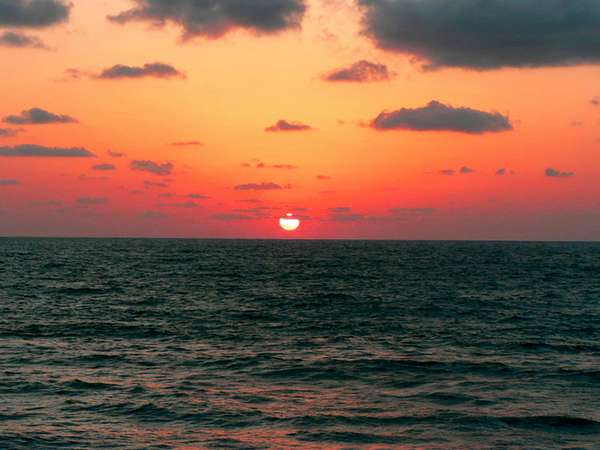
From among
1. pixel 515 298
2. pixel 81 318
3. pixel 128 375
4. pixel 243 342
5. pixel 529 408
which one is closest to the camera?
pixel 529 408

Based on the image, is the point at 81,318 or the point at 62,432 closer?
the point at 62,432

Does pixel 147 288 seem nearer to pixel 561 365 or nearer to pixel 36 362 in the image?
pixel 36 362

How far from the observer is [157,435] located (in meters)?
20.7

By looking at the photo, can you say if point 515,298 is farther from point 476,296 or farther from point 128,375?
point 128,375

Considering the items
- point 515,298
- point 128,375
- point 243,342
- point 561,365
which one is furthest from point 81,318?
point 515,298

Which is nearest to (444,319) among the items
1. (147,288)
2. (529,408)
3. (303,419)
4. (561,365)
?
(561,365)

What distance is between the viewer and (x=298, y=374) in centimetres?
2919

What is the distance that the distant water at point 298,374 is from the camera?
2099 centimetres

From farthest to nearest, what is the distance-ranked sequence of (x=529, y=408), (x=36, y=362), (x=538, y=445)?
(x=36, y=362)
(x=529, y=408)
(x=538, y=445)

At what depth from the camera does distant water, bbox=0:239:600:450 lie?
68.9ft

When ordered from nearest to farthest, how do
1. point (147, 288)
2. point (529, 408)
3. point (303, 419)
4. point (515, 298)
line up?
point (303, 419) < point (529, 408) < point (515, 298) < point (147, 288)

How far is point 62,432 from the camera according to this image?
68.1 ft

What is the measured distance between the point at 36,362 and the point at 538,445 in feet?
74.5

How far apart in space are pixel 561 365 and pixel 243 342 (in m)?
16.8
